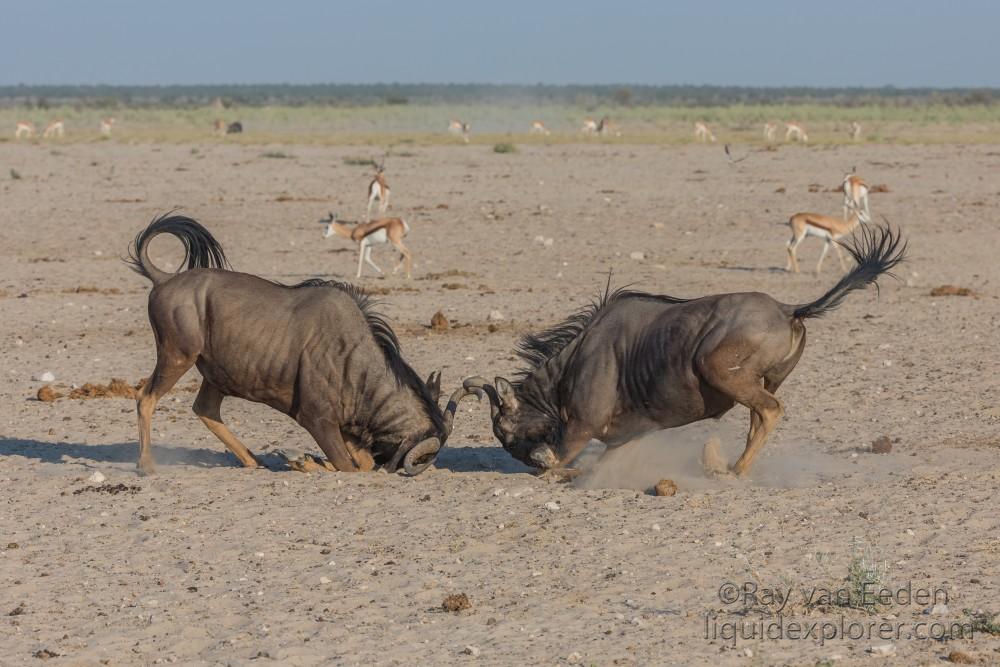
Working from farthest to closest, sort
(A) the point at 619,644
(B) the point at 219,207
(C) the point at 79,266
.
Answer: (B) the point at 219,207 < (C) the point at 79,266 < (A) the point at 619,644

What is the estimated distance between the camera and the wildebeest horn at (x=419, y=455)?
31.2 feet

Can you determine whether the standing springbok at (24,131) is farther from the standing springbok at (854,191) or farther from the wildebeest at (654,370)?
the wildebeest at (654,370)

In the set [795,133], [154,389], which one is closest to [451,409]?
[154,389]

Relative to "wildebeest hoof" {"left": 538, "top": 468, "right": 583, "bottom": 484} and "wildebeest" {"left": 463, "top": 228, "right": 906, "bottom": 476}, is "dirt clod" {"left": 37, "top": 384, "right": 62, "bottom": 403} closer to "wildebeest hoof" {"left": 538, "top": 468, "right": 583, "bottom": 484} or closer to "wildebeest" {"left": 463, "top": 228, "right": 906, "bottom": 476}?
"wildebeest" {"left": 463, "top": 228, "right": 906, "bottom": 476}

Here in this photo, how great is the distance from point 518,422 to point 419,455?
78cm

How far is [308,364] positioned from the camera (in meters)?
9.59

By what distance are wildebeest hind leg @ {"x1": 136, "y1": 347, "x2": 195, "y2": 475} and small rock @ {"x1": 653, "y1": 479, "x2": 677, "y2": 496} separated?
3.12m

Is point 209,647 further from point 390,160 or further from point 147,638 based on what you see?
point 390,160

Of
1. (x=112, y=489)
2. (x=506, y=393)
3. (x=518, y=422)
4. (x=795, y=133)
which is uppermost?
(x=795, y=133)

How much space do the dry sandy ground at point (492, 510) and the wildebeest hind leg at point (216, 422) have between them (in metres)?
0.23

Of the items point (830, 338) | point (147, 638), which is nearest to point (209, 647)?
point (147, 638)

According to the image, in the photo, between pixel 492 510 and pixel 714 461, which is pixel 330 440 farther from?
pixel 714 461

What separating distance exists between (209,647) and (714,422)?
5505 millimetres

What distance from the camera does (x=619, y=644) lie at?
6.43 metres
